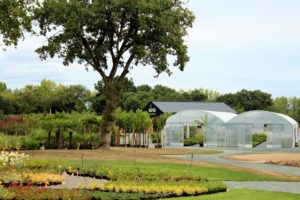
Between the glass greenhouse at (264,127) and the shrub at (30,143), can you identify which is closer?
the shrub at (30,143)

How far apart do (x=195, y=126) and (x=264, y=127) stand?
8.36 metres

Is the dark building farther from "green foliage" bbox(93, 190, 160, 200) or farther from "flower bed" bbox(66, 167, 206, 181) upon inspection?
"green foliage" bbox(93, 190, 160, 200)

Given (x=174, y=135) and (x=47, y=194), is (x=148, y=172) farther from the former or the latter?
(x=174, y=135)

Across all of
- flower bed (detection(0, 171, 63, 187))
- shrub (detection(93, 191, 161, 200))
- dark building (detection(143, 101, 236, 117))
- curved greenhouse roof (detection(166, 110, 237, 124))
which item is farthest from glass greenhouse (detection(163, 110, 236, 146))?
shrub (detection(93, 191, 161, 200))

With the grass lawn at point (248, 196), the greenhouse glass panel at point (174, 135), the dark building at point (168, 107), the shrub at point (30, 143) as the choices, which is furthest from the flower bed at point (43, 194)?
the dark building at point (168, 107)

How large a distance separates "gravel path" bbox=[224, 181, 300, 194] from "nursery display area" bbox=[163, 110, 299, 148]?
107 feet

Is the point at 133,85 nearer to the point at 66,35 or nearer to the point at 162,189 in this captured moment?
the point at 66,35

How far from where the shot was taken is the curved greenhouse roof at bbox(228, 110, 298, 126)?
169 ft

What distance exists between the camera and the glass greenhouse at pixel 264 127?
168 feet

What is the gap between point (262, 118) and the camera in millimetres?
52719

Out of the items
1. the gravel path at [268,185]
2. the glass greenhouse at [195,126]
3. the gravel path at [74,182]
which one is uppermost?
the glass greenhouse at [195,126]

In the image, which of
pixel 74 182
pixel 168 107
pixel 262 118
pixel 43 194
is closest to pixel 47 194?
pixel 43 194

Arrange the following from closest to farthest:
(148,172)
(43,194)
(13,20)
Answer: (43,194), (148,172), (13,20)

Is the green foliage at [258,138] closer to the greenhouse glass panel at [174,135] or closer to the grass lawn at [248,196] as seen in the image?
the greenhouse glass panel at [174,135]
